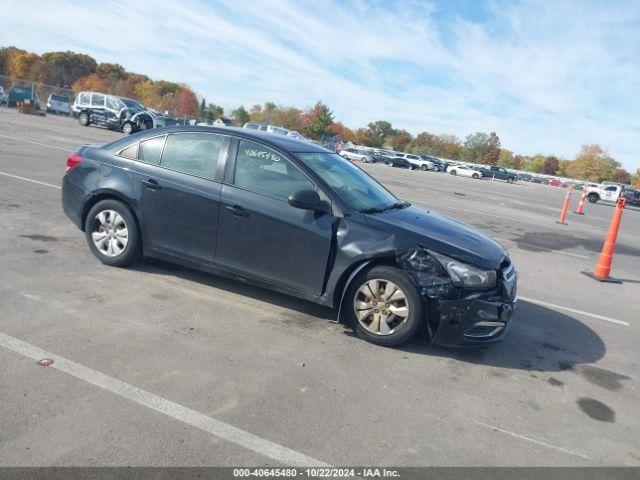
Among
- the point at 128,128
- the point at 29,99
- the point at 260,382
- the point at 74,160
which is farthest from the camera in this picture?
the point at 29,99

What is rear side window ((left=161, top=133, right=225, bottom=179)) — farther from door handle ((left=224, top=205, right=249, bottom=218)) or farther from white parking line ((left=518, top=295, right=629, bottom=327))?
white parking line ((left=518, top=295, right=629, bottom=327))

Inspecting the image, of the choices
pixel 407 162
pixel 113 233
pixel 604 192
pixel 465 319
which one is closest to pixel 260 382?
pixel 465 319

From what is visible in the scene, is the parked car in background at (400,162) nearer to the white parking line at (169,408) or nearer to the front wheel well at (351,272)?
the front wheel well at (351,272)

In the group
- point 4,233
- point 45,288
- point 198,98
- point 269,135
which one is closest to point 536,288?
point 269,135

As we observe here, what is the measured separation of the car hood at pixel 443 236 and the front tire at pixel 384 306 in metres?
0.36

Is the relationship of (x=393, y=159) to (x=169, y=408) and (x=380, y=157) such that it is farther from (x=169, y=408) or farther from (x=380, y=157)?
(x=169, y=408)

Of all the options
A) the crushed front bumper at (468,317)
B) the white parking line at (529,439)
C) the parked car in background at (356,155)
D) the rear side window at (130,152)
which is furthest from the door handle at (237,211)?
the parked car in background at (356,155)

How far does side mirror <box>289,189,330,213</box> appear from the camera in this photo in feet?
15.7

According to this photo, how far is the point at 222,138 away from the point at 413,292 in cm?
247

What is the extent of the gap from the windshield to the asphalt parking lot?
45.4 inches

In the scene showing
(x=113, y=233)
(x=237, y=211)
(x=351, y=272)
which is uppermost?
(x=237, y=211)

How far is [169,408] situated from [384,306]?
1.99m

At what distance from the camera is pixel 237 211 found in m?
5.12

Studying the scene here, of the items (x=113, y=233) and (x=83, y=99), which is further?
(x=83, y=99)
